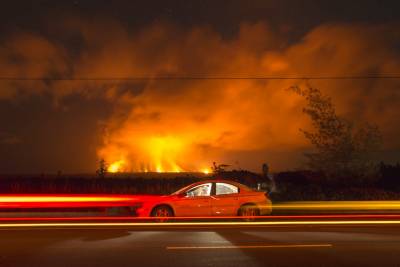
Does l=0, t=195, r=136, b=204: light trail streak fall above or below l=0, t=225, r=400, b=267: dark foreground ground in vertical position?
above

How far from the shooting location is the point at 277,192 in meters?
32.4

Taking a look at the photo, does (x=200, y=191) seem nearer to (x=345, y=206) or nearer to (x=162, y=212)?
(x=162, y=212)

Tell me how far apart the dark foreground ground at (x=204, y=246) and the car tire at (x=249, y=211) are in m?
1.84

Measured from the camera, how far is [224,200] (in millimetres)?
20109

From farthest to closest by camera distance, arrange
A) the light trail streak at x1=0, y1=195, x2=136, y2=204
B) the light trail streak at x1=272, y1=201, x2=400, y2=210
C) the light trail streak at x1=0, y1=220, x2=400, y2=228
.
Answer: the light trail streak at x1=272, y1=201, x2=400, y2=210 < the light trail streak at x1=0, y1=195, x2=136, y2=204 < the light trail streak at x1=0, y1=220, x2=400, y2=228

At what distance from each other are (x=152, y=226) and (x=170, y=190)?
58.8 ft

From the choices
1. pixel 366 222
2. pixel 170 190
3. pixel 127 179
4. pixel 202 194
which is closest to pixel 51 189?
pixel 127 179

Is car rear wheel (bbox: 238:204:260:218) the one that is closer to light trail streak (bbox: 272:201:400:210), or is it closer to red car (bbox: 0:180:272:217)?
red car (bbox: 0:180:272:217)

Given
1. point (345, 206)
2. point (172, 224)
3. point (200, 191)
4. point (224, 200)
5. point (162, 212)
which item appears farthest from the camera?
point (345, 206)

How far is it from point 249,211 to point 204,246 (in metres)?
6.89

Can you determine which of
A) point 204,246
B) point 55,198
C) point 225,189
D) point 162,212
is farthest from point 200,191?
point 204,246

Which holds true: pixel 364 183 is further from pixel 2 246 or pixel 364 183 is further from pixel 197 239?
pixel 2 246

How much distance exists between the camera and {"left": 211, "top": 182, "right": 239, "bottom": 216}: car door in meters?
20.0

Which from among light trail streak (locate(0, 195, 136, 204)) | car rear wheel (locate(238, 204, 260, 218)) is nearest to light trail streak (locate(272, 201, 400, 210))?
car rear wheel (locate(238, 204, 260, 218))
